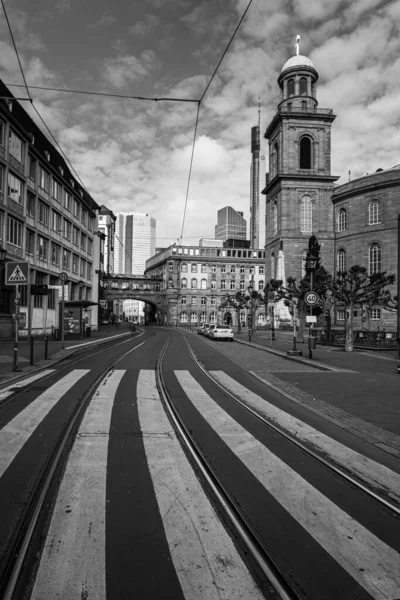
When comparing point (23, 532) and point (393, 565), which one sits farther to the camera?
point (23, 532)

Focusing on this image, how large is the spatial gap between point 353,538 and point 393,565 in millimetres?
416

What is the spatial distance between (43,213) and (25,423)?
106ft

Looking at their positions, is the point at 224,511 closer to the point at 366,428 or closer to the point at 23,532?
the point at 23,532

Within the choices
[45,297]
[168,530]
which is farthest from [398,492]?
[45,297]

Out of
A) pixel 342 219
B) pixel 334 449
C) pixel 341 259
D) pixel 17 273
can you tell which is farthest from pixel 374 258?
pixel 334 449

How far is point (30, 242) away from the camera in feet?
110

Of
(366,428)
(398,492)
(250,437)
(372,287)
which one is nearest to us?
(398,492)

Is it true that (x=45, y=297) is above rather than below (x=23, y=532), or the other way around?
above

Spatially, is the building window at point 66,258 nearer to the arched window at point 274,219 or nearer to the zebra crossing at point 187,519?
the arched window at point 274,219

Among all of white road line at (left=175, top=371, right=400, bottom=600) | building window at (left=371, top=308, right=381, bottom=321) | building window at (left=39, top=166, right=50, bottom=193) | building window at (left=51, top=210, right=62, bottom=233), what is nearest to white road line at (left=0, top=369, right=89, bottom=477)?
white road line at (left=175, top=371, right=400, bottom=600)

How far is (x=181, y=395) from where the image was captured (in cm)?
973

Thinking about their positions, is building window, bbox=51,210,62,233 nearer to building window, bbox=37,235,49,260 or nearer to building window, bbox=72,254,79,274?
building window, bbox=37,235,49,260

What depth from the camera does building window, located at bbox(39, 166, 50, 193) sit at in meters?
35.4

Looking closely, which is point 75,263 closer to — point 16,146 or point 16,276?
point 16,146
